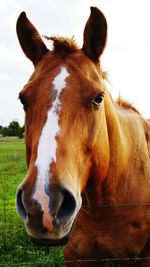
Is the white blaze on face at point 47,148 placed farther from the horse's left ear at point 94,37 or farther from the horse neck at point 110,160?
the horse neck at point 110,160

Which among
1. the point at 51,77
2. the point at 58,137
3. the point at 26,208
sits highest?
the point at 51,77

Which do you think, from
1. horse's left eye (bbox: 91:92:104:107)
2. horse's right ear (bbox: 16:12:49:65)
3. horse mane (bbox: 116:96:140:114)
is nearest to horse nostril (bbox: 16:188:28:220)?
horse's left eye (bbox: 91:92:104:107)

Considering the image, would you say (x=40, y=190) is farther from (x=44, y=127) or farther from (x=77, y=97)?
(x=77, y=97)

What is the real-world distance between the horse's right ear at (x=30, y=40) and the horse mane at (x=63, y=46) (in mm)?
189

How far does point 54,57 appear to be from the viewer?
345 centimetres

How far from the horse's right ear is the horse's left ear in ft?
1.19

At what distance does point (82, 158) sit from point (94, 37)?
1121 millimetres

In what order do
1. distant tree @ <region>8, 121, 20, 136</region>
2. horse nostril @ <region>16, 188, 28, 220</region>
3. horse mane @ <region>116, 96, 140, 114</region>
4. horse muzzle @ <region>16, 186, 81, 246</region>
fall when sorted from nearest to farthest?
horse muzzle @ <region>16, 186, 81, 246</region>
horse nostril @ <region>16, 188, 28, 220</region>
horse mane @ <region>116, 96, 140, 114</region>
distant tree @ <region>8, 121, 20, 136</region>

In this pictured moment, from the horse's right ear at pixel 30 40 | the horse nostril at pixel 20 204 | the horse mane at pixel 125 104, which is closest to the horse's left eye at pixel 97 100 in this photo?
the horse's right ear at pixel 30 40

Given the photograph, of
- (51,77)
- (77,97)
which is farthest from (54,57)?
(77,97)

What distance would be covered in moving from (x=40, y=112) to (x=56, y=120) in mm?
166

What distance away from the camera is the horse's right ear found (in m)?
3.69

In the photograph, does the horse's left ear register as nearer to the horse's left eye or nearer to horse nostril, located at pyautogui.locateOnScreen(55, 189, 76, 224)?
the horse's left eye

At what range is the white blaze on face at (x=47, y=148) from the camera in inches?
99.7
